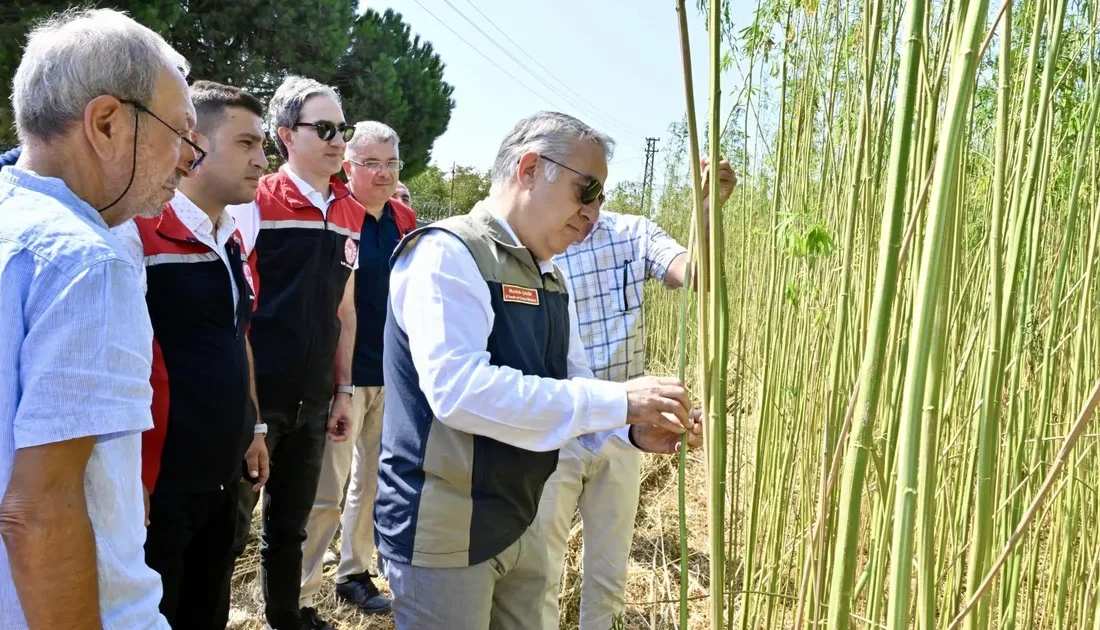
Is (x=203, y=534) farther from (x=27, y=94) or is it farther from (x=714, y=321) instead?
(x=714, y=321)

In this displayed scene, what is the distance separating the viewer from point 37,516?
71cm

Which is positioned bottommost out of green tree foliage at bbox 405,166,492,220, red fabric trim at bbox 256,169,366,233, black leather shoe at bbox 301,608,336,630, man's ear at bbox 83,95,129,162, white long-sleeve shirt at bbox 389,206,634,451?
black leather shoe at bbox 301,608,336,630

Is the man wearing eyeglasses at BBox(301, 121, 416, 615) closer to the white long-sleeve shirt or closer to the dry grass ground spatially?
the dry grass ground

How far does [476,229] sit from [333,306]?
106 centimetres

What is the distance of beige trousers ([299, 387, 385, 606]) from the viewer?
2.38 meters

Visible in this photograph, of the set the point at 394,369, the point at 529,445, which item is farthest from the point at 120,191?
the point at 529,445

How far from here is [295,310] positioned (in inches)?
80.7

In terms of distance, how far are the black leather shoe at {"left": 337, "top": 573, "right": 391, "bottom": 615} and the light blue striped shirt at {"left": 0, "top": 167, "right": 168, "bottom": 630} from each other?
71.6 inches

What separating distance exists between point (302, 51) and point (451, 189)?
40.5 feet

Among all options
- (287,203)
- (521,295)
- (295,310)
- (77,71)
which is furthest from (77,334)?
(287,203)

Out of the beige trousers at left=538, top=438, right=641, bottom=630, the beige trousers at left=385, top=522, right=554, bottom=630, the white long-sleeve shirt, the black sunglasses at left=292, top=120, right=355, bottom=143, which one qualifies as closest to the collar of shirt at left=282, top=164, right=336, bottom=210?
the black sunglasses at left=292, top=120, right=355, bottom=143

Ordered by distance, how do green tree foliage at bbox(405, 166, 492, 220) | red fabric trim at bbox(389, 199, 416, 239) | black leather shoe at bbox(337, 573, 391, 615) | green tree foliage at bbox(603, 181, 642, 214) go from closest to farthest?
black leather shoe at bbox(337, 573, 391, 615) → red fabric trim at bbox(389, 199, 416, 239) → green tree foliage at bbox(603, 181, 642, 214) → green tree foliage at bbox(405, 166, 492, 220)

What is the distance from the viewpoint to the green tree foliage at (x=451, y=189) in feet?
67.1

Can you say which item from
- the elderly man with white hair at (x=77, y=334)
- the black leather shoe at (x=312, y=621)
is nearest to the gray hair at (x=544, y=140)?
the elderly man with white hair at (x=77, y=334)
